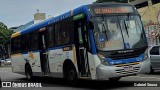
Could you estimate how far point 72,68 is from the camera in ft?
49.7

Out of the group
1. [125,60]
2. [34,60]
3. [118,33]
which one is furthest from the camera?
[34,60]

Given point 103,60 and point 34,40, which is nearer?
point 103,60

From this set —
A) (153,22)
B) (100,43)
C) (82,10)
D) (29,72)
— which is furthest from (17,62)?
(153,22)

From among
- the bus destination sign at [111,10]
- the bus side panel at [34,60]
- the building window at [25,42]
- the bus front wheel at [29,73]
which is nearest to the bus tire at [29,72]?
the bus front wheel at [29,73]

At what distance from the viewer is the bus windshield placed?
13375 mm

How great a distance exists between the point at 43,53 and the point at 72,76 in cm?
340

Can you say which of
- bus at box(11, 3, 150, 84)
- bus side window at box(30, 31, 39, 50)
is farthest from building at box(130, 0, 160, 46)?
bus at box(11, 3, 150, 84)

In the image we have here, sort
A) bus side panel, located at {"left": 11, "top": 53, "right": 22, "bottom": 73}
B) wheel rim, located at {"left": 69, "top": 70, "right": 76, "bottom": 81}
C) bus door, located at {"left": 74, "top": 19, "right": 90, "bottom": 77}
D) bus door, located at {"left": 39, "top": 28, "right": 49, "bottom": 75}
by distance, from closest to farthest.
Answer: bus door, located at {"left": 74, "top": 19, "right": 90, "bottom": 77}, wheel rim, located at {"left": 69, "top": 70, "right": 76, "bottom": 81}, bus door, located at {"left": 39, "top": 28, "right": 49, "bottom": 75}, bus side panel, located at {"left": 11, "top": 53, "right": 22, "bottom": 73}

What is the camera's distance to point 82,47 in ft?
46.4

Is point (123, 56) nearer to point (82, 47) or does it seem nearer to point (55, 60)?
point (82, 47)

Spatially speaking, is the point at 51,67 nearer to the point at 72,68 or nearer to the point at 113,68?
the point at 72,68

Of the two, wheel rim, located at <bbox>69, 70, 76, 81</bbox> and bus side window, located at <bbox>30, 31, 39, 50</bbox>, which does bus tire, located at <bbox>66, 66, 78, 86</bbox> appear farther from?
bus side window, located at <bbox>30, 31, 39, 50</bbox>

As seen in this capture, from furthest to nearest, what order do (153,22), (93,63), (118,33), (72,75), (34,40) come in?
1. (153,22)
2. (34,40)
3. (72,75)
4. (118,33)
5. (93,63)

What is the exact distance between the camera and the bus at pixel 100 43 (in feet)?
43.4
